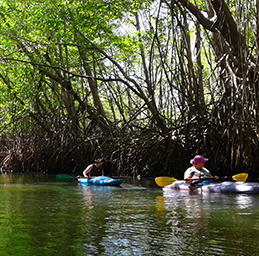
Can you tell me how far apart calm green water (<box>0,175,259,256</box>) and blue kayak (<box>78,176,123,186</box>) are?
2.28 metres

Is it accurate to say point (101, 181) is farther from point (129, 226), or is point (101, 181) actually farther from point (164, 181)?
point (129, 226)

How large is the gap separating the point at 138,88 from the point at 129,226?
5.89 metres

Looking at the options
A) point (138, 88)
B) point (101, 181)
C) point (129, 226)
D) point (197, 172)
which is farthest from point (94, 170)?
point (129, 226)

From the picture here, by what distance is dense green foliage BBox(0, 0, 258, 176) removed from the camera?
26.4 feet

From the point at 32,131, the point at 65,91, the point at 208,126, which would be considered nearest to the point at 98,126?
the point at 65,91

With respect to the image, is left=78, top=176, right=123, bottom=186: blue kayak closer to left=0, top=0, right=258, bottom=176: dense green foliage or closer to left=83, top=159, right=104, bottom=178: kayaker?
left=83, top=159, right=104, bottom=178: kayaker

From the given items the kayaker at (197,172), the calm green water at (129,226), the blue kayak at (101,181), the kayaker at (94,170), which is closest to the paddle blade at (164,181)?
the kayaker at (197,172)

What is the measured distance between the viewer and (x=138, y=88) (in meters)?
9.69

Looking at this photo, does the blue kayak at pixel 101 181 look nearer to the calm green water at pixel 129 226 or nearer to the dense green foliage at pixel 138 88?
the dense green foliage at pixel 138 88

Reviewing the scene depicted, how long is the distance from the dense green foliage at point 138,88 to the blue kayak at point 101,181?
141 centimetres

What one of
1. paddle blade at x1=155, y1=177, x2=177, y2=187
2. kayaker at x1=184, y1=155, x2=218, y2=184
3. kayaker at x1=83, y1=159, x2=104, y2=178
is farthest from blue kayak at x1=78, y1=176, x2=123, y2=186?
kayaker at x1=184, y1=155, x2=218, y2=184

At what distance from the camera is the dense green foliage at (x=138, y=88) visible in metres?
8.05

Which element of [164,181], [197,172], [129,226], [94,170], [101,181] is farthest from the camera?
[94,170]

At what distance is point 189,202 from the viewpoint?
5988 millimetres
